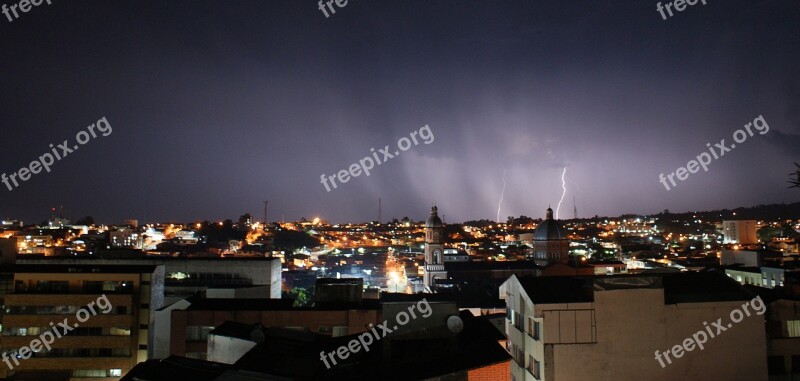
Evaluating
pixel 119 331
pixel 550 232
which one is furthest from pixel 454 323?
pixel 550 232

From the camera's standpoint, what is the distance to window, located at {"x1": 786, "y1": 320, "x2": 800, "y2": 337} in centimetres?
2153

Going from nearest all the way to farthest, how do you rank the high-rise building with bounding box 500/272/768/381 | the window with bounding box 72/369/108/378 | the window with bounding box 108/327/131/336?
the high-rise building with bounding box 500/272/768/381 < the window with bounding box 72/369/108/378 < the window with bounding box 108/327/131/336

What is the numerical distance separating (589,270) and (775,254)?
24.0 metres

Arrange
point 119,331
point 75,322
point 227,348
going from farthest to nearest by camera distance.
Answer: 1. point 119,331
2. point 75,322
3. point 227,348

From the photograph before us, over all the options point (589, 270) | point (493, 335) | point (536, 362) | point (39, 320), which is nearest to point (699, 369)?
point (536, 362)

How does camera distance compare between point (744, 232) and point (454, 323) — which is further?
point (744, 232)

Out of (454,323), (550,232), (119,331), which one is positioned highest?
(550,232)

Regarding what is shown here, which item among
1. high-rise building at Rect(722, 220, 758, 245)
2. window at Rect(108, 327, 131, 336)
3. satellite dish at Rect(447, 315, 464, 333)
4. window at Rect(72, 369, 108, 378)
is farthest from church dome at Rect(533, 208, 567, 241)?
high-rise building at Rect(722, 220, 758, 245)

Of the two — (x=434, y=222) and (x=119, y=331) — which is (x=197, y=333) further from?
(x=434, y=222)

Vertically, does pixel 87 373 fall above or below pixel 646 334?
below

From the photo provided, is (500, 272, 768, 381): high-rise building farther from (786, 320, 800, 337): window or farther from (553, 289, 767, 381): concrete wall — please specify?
(786, 320, 800, 337): window

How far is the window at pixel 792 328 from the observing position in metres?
21.5

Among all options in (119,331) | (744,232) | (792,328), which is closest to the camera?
(792,328)

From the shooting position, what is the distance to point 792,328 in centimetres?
2156
